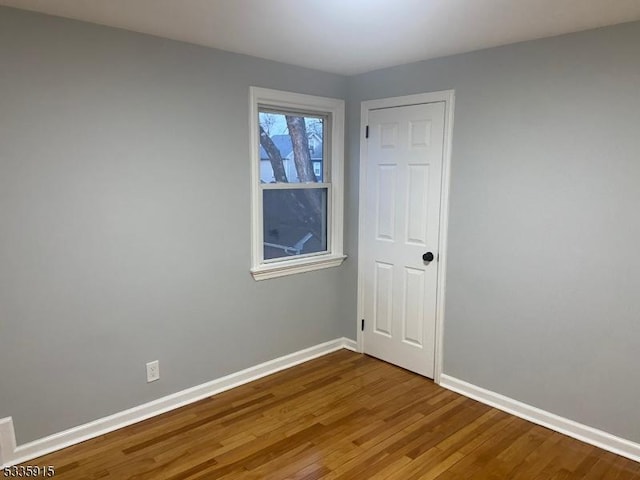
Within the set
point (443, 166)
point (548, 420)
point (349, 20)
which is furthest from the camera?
point (443, 166)

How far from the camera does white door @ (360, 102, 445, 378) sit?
327cm

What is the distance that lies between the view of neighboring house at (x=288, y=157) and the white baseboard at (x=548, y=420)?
73.3 inches

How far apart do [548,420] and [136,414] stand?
2.52 metres

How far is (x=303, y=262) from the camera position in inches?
143

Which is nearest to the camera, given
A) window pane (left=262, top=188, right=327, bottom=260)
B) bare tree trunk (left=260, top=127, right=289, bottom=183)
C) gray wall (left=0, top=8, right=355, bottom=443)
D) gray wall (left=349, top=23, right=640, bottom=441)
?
gray wall (left=0, top=8, right=355, bottom=443)

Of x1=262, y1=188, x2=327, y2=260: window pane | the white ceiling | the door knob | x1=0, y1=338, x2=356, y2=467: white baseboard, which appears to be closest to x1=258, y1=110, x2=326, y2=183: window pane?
x1=262, y1=188, x2=327, y2=260: window pane

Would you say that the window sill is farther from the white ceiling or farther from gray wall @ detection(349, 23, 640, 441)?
the white ceiling

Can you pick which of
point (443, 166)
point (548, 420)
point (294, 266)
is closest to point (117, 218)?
point (294, 266)

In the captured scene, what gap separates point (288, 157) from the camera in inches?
140

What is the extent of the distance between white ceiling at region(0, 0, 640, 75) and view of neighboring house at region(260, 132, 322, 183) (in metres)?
0.70

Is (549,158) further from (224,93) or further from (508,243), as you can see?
(224,93)

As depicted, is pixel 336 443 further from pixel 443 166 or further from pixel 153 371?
pixel 443 166

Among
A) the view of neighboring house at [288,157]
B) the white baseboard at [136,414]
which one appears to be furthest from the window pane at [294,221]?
the white baseboard at [136,414]

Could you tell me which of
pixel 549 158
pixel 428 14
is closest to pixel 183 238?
pixel 428 14
